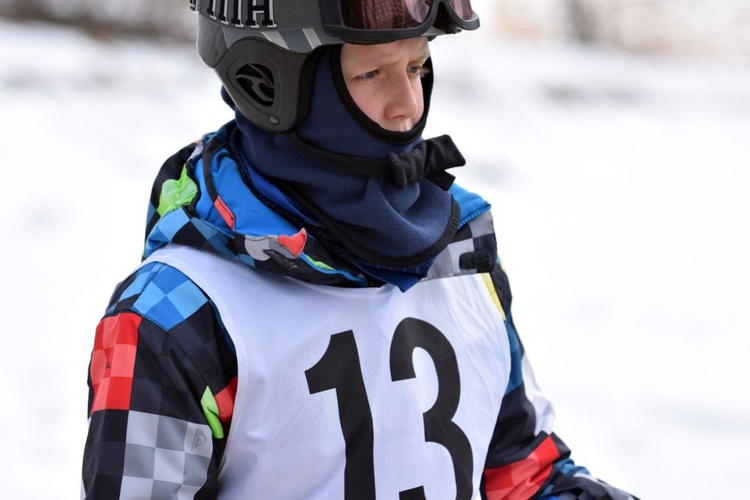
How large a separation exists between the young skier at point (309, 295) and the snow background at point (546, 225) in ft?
7.07

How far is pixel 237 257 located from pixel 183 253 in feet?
0.28

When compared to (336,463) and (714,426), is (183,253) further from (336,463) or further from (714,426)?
(714,426)

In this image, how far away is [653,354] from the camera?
16.6 ft

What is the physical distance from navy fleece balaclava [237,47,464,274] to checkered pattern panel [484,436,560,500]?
1.57ft

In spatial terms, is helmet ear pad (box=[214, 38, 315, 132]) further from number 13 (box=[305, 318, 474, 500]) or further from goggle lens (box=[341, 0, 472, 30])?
number 13 (box=[305, 318, 474, 500])

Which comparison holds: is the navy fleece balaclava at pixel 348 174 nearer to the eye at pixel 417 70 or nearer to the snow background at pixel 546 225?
the eye at pixel 417 70

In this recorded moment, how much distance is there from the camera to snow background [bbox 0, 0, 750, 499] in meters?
4.23

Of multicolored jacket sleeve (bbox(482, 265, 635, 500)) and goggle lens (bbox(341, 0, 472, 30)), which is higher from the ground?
goggle lens (bbox(341, 0, 472, 30))

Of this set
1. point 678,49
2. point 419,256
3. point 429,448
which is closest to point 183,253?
point 419,256

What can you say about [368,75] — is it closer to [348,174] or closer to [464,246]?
[348,174]

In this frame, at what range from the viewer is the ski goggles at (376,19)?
1671 millimetres

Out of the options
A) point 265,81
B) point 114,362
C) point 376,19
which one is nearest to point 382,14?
point 376,19

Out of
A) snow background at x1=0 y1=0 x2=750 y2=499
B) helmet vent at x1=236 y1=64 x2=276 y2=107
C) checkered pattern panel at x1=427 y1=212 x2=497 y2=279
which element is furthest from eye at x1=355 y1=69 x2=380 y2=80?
snow background at x1=0 y1=0 x2=750 y2=499

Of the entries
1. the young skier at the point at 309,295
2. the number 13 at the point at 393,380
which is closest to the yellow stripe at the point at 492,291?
the young skier at the point at 309,295
